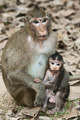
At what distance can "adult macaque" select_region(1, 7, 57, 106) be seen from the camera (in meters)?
5.16

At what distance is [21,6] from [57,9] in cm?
145

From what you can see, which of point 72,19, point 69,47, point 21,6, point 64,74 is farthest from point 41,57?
point 21,6

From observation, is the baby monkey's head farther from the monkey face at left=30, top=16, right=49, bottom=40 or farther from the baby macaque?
the monkey face at left=30, top=16, right=49, bottom=40

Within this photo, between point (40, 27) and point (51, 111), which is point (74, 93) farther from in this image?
point (40, 27)

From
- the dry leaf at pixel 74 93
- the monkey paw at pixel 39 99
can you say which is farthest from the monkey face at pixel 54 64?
the dry leaf at pixel 74 93

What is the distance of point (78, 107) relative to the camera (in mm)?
5426

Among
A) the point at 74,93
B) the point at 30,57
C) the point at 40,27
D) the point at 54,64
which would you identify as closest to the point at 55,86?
the point at 54,64

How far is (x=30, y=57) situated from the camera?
537 cm

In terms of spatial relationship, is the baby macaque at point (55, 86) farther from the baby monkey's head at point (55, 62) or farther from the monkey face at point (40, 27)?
the monkey face at point (40, 27)

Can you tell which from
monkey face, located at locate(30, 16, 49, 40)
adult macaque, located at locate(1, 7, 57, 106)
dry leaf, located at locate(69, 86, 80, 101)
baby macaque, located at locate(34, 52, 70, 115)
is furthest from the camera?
dry leaf, located at locate(69, 86, 80, 101)

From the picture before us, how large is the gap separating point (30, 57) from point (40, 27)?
2.01 feet

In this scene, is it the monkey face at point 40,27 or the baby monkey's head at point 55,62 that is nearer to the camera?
the monkey face at point 40,27

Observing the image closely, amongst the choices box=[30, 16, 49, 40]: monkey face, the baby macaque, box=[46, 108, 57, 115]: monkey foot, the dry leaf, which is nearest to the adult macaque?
box=[30, 16, 49, 40]: monkey face

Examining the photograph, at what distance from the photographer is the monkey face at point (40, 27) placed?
5.06 metres
